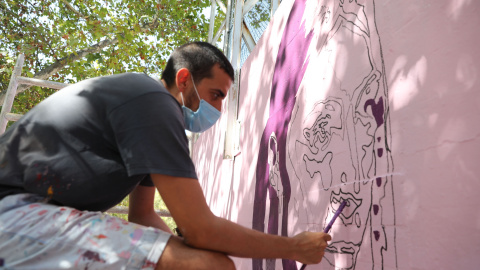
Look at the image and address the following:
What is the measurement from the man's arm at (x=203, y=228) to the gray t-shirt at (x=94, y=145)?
0.04m

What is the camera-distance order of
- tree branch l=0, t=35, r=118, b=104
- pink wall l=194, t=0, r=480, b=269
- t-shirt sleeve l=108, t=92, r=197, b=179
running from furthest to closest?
tree branch l=0, t=35, r=118, b=104 < t-shirt sleeve l=108, t=92, r=197, b=179 < pink wall l=194, t=0, r=480, b=269

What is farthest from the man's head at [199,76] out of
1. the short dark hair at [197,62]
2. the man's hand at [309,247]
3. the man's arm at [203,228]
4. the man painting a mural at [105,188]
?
the man's hand at [309,247]

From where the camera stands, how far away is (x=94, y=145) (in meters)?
1.32

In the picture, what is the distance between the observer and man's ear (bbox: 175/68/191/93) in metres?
1.78

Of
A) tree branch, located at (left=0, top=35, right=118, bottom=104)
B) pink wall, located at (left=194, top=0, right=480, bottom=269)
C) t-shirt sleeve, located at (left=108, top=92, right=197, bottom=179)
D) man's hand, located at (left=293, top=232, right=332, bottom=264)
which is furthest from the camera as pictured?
tree branch, located at (left=0, top=35, right=118, bottom=104)

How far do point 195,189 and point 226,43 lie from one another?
13.4 ft

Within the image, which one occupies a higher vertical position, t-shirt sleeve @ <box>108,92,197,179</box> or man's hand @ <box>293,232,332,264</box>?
t-shirt sleeve @ <box>108,92,197,179</box>

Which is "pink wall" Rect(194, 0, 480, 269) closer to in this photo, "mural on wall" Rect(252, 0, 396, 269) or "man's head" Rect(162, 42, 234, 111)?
"mural on wall" Rect(252, 0, 396, 269)

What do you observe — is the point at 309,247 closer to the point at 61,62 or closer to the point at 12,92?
the point at 12,92

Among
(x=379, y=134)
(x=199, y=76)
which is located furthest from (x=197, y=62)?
(x=379, y=134)

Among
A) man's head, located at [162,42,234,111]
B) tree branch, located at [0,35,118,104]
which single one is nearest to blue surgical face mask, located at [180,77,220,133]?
man's head, located at [162,42,234,111]

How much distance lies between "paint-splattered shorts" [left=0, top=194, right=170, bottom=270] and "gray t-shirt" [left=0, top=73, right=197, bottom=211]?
0.10 meters

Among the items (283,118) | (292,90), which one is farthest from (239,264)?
(292,90)

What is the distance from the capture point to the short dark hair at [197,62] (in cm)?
181
